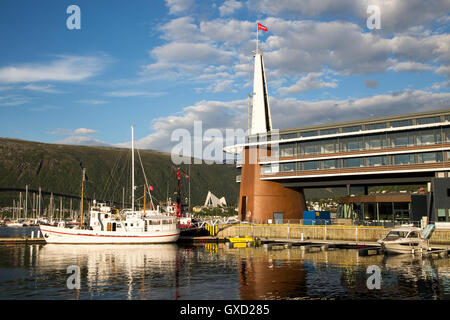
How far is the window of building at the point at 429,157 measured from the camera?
6350 centimetres

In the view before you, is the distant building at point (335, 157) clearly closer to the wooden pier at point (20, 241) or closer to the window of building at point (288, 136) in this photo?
the window of building at point (288, 136)

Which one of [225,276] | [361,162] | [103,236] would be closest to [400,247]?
[361,162]

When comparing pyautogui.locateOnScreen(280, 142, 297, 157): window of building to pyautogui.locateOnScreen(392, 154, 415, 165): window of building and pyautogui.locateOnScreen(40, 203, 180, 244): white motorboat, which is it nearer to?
pyautogui.locateOnScreen(392, 154, 415, 165): window of building

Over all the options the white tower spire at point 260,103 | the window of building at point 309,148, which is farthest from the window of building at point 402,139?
the white tower spire at point 260,103

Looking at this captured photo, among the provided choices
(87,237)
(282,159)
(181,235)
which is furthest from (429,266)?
(87,237)

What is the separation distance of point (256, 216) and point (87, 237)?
109 feet

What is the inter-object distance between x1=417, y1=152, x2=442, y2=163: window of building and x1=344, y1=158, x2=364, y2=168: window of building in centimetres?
939

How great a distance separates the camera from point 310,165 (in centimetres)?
7638

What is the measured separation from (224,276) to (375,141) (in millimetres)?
43630

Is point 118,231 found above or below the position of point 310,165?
below

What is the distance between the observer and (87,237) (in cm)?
7375

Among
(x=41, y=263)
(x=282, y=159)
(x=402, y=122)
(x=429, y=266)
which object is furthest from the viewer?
(x=282, y=159)

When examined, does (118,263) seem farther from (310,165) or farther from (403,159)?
(403,159)
